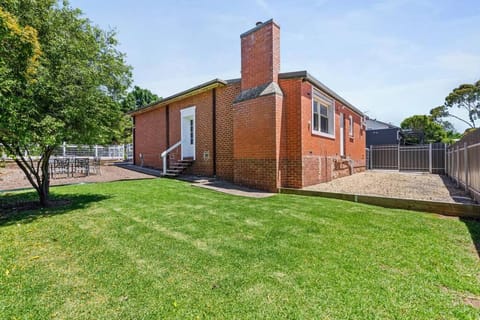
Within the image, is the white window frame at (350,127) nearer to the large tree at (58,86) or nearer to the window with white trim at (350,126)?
the window with white trim at (350,126)

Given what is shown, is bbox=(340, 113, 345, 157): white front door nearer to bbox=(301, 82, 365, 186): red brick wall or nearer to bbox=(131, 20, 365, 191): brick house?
bbox=(131, 20, 365, 191): brick house

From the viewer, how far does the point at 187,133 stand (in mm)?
12969

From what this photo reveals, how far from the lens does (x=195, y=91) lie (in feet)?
38.4

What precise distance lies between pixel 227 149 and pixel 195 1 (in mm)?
5603

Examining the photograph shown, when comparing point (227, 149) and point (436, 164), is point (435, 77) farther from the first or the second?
point (227, 149)

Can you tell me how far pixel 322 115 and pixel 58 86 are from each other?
9465 millimetres

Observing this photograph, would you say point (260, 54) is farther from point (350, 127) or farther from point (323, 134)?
point (350, 127)

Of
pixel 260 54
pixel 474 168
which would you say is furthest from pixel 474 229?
pixel 260 54

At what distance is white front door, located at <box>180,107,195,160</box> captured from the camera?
12.6 metres

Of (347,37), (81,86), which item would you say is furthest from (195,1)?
(347,37)

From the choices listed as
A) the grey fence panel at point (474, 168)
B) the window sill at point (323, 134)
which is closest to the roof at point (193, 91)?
the window sill at point (323, 134)

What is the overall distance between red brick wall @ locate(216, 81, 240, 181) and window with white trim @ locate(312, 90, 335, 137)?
3289 millimetres

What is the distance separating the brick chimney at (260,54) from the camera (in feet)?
27.9

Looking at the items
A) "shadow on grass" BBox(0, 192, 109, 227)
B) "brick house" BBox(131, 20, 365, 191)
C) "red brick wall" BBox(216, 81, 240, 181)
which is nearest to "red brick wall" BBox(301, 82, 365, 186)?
"brick house" BBox(131, 20, 365, 191)
